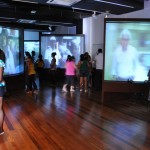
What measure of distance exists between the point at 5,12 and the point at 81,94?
5060 mm

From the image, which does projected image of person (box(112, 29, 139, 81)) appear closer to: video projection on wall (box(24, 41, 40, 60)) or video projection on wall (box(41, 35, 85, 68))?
video projection on wall (box(41, 35, 85, 68))

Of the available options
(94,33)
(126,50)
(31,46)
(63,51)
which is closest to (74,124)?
(126,50)

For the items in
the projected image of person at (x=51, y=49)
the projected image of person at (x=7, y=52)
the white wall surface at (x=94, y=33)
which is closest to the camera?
the projected image of person at (x=7, y=52)

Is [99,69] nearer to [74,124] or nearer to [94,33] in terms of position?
[94,33]

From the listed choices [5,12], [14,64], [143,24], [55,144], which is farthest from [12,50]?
[55,144]

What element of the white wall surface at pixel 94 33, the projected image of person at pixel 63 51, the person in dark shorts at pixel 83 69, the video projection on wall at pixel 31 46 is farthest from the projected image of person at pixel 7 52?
the video projection on wall at pixel 31 46

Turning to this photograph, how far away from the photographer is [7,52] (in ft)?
33.2

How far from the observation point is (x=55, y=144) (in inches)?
197

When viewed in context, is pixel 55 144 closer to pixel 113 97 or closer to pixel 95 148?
pixel 95 148

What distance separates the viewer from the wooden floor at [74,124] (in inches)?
198

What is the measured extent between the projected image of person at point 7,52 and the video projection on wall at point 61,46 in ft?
15.1

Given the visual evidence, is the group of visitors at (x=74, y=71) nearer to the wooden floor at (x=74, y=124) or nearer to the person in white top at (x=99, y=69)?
the person in white top at (x=99, y=69)

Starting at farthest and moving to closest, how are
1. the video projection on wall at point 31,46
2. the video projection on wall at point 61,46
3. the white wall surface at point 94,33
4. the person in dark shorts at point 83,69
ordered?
the video projection on wall at point 31,46 → the video projection on wall at point 61,46 → the white wall surface at point 94,33 → the person in dark shorts at point 83,69

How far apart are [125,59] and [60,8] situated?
4.72 meters
